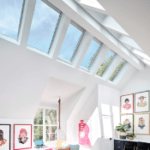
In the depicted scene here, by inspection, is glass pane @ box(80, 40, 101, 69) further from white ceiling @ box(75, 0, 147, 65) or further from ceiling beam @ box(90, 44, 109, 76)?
white ceiling @ box(75, 0, 147, 65)

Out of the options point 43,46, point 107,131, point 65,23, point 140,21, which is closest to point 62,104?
point 107,131

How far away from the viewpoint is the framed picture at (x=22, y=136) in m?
4.93

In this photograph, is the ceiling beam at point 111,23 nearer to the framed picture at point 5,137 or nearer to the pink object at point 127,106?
the framed picture at point 5,137

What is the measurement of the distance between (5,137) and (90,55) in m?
3.44

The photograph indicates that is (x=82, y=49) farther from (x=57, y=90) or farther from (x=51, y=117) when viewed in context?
(x=51, y=117)

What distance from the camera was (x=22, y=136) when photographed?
16.7 feet

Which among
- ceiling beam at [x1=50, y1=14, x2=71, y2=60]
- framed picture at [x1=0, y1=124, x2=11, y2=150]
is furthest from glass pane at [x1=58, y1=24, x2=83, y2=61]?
framed picture at [x1=0, y1=124, x2=11, y2=150]

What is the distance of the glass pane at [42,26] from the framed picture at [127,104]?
4.05m

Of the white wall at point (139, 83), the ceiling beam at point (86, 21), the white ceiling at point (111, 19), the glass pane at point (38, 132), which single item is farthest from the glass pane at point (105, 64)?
the glass pane at point (38, 132)

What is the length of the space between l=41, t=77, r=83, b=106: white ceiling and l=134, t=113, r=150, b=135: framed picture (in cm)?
246

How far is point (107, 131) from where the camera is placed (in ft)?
21.4

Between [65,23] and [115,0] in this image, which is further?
[65,23]

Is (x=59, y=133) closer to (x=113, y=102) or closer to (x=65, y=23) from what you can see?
(x=113, y=102)

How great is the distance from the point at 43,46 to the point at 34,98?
154 centimetres
